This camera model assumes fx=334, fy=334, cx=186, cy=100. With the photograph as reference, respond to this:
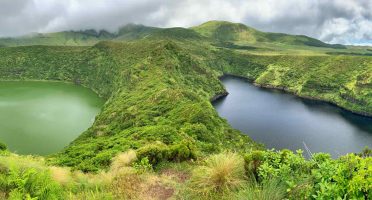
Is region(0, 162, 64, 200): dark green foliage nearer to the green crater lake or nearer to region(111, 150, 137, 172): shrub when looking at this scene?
region(111, 150, 137, 172): shrub

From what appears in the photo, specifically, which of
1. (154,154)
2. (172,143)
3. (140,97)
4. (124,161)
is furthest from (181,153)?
(140,97)

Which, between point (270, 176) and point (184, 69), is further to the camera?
point (184, 69)

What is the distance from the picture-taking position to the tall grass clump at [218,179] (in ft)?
31.3

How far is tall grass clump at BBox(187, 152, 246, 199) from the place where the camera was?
31.3 ft

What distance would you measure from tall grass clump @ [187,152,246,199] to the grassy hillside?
3cm

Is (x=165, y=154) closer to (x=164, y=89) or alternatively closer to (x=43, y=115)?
(x=164, y=89)

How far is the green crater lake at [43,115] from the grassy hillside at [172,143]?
24.7ft

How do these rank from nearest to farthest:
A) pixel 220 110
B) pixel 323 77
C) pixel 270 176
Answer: pixel 270 176 → pixel 220 110 → pixel 323 77

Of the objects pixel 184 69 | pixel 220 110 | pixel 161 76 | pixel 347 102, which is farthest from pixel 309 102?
pixel 161 76

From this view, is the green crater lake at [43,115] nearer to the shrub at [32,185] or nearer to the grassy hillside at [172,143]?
the grassy hillside at [172,143]

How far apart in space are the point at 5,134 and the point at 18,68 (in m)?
132

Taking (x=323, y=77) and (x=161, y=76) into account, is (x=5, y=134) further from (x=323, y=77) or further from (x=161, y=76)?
(x=323, y=77)

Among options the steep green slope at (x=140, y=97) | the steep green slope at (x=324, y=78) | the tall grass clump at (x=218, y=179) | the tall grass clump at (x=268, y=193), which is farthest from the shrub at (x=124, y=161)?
the steep green slope at (x=324, y=78)

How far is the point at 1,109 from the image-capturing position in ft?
333
